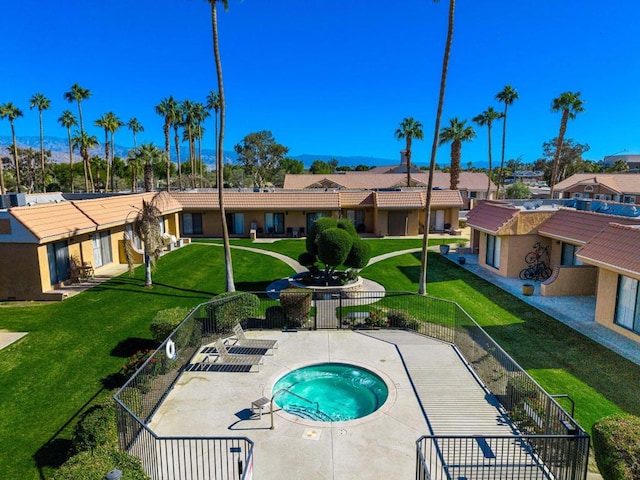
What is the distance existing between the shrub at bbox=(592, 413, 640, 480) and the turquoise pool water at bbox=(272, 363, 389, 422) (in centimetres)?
560

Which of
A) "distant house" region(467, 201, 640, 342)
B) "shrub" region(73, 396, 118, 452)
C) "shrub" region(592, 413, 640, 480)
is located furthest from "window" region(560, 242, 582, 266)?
"shrub" region(73, 396, 118, 452)

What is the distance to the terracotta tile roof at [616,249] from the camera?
1673 cm

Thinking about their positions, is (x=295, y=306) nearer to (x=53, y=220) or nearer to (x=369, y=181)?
(x=53, y=220)

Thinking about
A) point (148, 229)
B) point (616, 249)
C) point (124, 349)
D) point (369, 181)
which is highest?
point (369, 181)

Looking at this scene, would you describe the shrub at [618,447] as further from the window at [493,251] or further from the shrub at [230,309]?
the window at [493,251]

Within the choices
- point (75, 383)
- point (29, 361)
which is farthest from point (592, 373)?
point (29, 361)

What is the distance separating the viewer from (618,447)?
791 centimetres

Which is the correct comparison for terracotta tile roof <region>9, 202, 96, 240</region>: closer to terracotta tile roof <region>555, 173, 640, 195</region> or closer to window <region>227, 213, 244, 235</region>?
window <region>227, 213, 244, 235</region>

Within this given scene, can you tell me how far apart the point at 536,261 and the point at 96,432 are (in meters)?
24.6

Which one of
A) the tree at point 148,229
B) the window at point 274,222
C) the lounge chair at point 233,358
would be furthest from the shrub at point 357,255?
the window at point 274,222

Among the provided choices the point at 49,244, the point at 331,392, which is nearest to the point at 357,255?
the point at 331,392

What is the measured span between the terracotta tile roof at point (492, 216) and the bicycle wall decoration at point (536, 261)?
2361 millimetres

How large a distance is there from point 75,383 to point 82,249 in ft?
45.4

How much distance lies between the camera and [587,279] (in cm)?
2267
